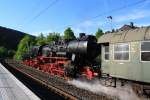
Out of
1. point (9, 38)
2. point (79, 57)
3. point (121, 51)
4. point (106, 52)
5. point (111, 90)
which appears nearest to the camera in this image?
point (121, 51)

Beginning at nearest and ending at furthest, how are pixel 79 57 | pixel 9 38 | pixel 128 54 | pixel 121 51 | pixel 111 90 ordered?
pixel 128 54
pixel 121 51
pixel 111 90
pixel 79 57
pixel 9 38

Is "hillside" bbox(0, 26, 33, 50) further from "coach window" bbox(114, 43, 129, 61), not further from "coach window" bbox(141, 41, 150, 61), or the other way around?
"coach window" bbox(141, 41, 150, 61)

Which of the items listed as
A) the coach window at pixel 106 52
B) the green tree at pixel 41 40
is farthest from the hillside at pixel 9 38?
the coach window at pixel 106 52

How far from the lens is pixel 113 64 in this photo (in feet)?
55.1

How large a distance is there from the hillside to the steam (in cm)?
13799

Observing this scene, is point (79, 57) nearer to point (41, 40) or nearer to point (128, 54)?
point (128, 54)

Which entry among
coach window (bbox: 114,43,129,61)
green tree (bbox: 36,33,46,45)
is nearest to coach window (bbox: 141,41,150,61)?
coach window (bbox: 114,43,129,61)

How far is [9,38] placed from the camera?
158250mm

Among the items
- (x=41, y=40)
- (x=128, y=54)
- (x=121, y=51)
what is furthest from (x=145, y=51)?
(x=41, y=40)

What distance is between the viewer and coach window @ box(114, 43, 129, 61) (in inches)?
619

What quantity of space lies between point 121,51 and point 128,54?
667 mm

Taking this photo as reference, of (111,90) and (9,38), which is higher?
(9,38)

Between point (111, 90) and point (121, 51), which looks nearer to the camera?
point (121, 51)

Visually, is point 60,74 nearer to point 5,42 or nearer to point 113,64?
point 113,64
